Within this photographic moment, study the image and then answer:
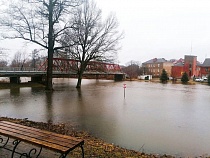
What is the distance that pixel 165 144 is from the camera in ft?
18.1

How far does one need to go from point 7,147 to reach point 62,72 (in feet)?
90.0

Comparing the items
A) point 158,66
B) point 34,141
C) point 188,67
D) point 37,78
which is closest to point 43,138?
point 34,141

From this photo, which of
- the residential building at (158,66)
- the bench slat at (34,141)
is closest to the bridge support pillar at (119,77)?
the residential building at (158,66)

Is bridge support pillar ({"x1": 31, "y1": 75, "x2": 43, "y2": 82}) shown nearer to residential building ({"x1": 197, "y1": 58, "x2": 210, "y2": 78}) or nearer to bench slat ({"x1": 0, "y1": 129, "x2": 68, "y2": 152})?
bench slat ({"x1": 0, "y1": 129, "x2": 68, "y2": 152})

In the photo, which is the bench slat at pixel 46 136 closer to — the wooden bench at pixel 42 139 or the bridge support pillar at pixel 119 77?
the wooden bench at pixel 42 139

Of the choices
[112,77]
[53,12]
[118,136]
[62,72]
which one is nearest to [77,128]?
[118,136]

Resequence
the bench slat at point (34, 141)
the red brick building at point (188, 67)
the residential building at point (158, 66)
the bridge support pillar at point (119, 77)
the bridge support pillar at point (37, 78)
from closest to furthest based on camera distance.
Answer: the bench slat at point (34, 141) → the bridge support pillar at point (37, 78) → the bridge support pillar at point (119, 77) → the red brick building at point (188, 67) → the residential building at point (158, 66)

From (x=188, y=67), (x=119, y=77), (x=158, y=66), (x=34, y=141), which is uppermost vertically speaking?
(x=158, y=66)

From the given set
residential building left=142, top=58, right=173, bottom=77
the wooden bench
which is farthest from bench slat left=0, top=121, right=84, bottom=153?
residential building left=142, top=58, right=173, bottom=77

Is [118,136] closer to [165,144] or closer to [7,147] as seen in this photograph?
[165,144]

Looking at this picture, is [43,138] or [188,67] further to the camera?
[188,67]

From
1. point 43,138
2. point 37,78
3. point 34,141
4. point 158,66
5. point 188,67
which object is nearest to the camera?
point 34,141

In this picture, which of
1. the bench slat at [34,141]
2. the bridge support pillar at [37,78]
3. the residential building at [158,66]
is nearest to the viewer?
the bench slat at [34,141]

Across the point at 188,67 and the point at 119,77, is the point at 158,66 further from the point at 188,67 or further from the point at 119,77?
the point at 119,77
